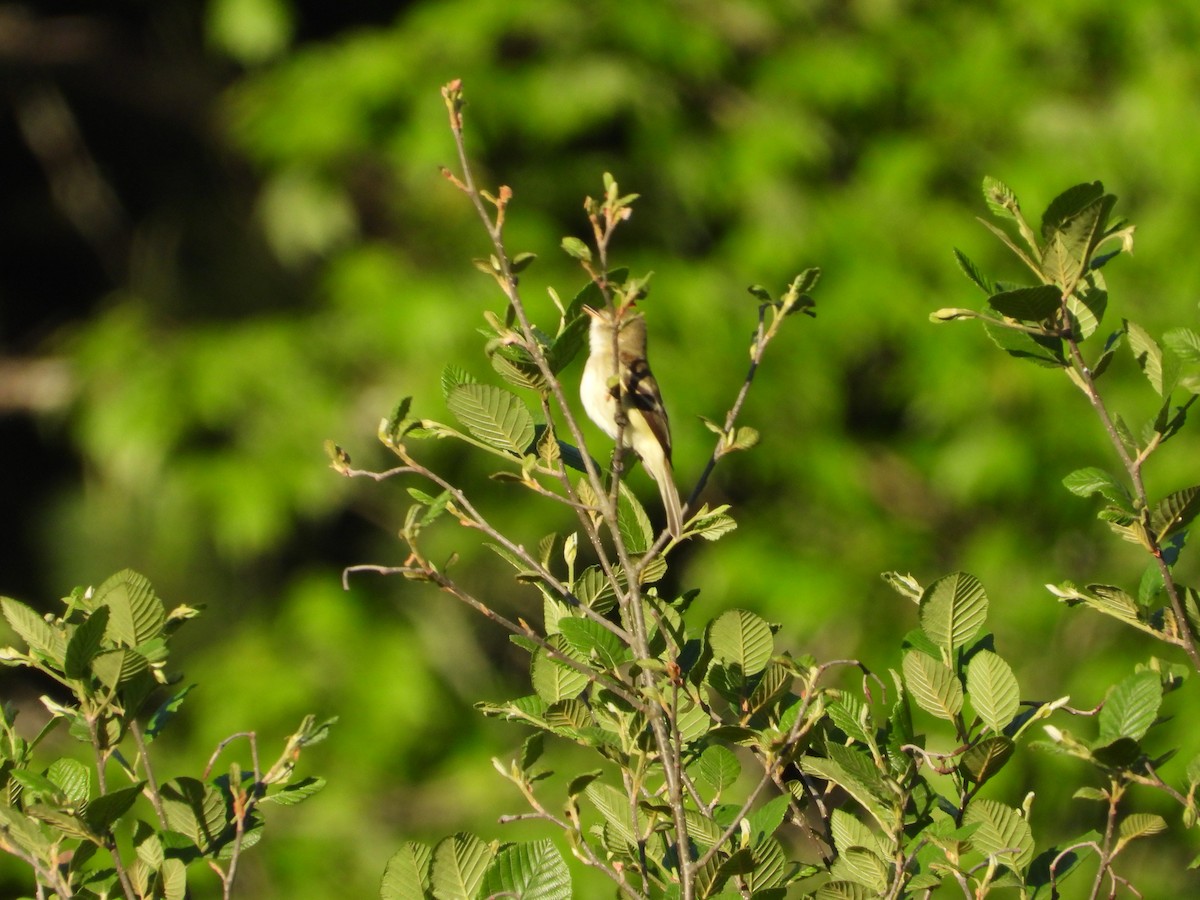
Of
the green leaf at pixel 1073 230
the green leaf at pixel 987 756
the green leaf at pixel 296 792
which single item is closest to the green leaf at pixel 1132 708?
the green leaf at pixel 987 756

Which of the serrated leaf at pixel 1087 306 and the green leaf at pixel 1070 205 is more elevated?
the green leaf at pixel 1070 205

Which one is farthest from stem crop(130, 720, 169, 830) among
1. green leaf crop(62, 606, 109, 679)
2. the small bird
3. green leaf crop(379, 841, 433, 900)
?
the small bird

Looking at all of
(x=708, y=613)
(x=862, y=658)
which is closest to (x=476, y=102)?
(x=708, y=613)

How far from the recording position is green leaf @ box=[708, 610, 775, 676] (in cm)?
170

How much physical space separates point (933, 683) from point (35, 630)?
1.03 m

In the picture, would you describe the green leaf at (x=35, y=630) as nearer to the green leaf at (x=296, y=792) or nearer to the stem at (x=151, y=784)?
the stem at (x=151, y=784)

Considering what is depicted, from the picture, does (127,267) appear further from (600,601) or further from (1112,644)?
(600,601)

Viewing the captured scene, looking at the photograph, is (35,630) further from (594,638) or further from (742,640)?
(742,640)

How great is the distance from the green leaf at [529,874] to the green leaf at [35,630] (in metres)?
0.55

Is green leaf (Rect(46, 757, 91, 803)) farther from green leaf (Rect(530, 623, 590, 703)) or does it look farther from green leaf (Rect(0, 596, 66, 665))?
green leaf (Rect(530, 623, 590, 703))

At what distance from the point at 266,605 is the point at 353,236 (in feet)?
5.24

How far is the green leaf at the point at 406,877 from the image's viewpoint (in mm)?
1576

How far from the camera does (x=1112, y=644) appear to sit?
574cm

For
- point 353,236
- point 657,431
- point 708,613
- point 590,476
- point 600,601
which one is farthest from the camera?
point 353,236
